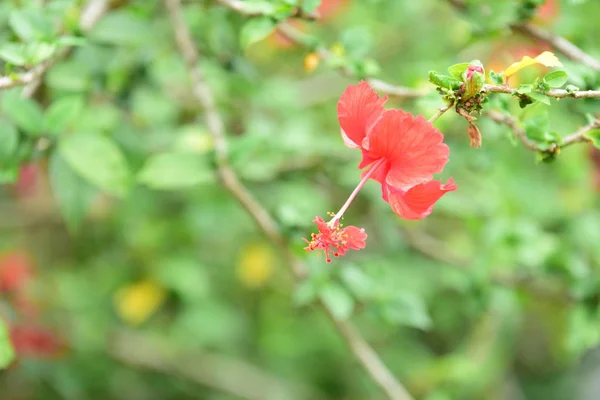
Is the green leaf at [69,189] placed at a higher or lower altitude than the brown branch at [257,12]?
lower

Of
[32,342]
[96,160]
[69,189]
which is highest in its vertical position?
[96,160]

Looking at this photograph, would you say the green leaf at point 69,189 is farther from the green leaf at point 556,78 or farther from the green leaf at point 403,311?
the green leaf at point 556,78

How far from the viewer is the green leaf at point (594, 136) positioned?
0.78 m

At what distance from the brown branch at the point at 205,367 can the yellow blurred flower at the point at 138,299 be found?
0.10m

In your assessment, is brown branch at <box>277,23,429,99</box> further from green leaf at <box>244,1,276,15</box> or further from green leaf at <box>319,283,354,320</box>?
green leaf at <box>319,283,354,320</box>

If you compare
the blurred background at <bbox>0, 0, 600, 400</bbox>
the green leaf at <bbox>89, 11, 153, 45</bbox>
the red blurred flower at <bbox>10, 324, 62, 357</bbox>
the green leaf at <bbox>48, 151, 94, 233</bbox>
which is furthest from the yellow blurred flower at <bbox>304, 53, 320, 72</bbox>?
the red blurred flower at <bbox>10, 324, 62, 357</bbox>

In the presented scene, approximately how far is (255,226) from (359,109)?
3.99ft

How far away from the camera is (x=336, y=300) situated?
3.65 feet

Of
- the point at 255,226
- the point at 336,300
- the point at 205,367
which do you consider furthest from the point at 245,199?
the point at 205,367

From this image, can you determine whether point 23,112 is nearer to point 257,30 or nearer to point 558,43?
point 257,30

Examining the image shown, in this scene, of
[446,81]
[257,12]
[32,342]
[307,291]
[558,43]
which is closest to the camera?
[446,81]

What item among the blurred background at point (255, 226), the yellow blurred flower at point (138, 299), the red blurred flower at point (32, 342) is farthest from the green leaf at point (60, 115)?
the yellow blurred flower at point (138, 299)

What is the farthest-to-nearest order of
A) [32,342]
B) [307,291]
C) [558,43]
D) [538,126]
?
[32,342]
[307,291]
[558,43]
[538,126]

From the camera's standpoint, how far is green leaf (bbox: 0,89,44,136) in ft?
3.34
